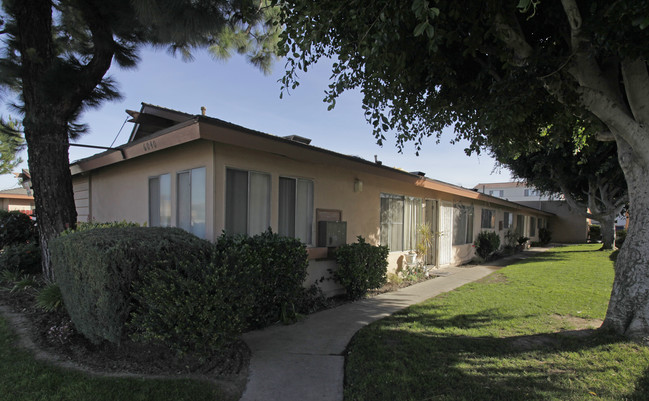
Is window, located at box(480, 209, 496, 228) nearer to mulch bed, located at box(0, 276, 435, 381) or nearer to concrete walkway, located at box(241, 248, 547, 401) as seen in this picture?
concrete walkway, located at box(241, 248, 547, 401)

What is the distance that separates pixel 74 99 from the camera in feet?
21.8

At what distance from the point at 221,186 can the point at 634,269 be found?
587cm

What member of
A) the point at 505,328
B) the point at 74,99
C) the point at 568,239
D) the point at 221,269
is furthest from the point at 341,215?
the point at 568,239

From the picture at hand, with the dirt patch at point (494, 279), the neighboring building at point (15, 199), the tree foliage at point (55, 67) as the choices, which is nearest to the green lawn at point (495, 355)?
the dirt patch at point (494, 279)

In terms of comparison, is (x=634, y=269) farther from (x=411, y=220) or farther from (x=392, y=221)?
(x=411, y=220)

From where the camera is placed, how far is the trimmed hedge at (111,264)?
3424mm

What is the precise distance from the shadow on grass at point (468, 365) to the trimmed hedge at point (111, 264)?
2.24m

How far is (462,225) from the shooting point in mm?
12992

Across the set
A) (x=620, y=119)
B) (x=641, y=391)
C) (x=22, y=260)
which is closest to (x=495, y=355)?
(x=641, y=391)

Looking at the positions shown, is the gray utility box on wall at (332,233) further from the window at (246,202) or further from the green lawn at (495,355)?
the green lawn at (495,355)

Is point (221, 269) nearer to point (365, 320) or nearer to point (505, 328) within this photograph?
point (365, 320)

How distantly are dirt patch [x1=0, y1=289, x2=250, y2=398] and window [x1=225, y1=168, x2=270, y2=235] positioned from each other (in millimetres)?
2000

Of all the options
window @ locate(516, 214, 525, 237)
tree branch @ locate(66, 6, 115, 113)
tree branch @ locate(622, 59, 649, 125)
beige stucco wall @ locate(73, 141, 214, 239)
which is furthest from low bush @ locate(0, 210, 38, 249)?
window @ locate(516, 214, 525, 237)

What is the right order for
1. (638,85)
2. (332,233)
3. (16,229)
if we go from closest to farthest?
(638,85), (332,233), (16,229)
